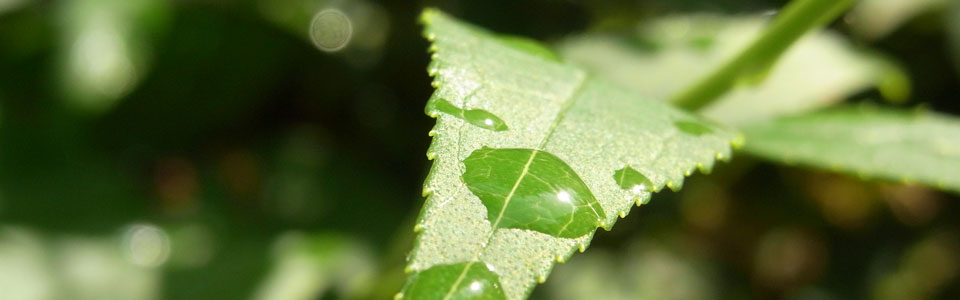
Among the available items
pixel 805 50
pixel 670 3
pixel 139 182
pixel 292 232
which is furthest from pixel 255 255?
pixel 805 50

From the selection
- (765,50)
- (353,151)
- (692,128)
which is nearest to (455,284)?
(692,128)

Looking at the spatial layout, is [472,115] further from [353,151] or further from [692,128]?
[353,151]

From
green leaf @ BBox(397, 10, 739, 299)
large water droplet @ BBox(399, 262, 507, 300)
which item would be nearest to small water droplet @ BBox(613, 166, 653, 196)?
green leaf @ BBox(397, 10, 739, 299)

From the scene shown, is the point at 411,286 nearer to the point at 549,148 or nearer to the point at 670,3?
the point at 549,148

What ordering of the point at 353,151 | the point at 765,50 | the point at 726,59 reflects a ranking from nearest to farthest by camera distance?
the point at 765,50, the point at 726,59, the point at 353,151

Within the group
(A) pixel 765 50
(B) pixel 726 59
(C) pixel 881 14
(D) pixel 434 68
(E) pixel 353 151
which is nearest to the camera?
(D) pixel 434 68

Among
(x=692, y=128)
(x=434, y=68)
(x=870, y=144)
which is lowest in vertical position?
(x=870, y=144)
